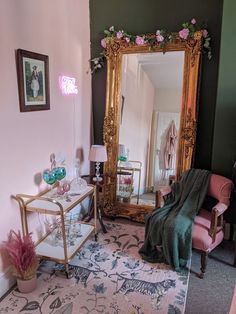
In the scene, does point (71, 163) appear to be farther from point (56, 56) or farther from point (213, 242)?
point (213, 242)

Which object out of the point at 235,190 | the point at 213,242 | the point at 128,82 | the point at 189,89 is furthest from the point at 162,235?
the point at 128,82

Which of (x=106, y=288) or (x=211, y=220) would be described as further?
(x=211, y=220)

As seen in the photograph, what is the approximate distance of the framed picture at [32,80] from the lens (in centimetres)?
223

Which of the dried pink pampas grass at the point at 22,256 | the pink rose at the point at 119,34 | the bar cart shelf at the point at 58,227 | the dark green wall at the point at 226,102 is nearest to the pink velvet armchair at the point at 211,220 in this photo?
the dark green wall at the point at 226,102

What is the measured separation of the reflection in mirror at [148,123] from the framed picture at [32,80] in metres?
1.06

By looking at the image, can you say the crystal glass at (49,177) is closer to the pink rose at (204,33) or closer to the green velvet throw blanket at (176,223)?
the green velvet throw blanket at (176,223)

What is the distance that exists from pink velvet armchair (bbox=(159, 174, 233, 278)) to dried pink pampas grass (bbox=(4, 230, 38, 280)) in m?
1.40

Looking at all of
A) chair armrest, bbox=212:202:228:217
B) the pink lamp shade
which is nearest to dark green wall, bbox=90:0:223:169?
chair armrest, bbox=212:202:228:217

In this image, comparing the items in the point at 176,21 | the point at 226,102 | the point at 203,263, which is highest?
the point at 176,21

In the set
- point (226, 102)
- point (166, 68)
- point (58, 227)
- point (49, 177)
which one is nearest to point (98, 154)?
point (49, 177)

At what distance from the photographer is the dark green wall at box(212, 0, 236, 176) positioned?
8.54ft

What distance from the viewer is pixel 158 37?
9.80ft

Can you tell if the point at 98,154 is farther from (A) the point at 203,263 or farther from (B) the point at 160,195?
(A) the point at 203,263

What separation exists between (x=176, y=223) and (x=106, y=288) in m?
0.83
